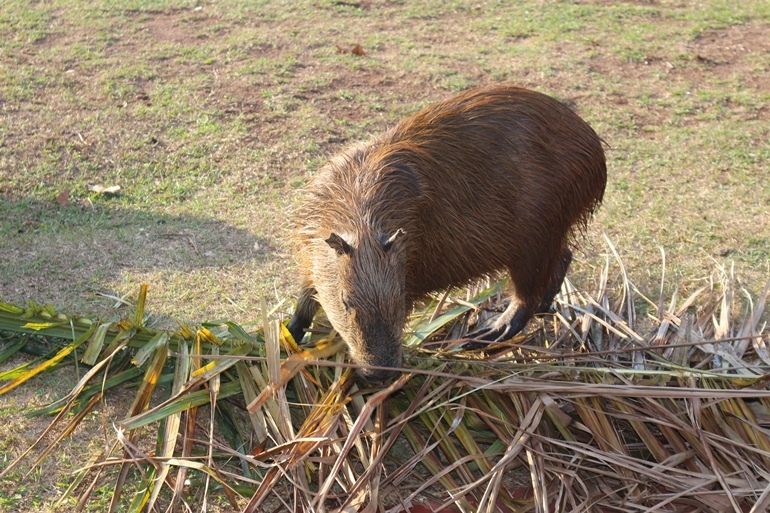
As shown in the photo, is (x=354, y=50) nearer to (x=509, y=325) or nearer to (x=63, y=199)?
(x=63, y=199)

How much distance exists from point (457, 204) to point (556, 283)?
2.57ft

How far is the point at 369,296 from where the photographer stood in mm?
3076

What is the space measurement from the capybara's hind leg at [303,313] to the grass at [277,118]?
1.40ft

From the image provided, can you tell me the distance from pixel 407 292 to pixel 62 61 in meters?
4.45

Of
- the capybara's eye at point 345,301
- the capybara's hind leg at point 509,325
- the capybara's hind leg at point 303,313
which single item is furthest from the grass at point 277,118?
the capybara's eye at point 345,301

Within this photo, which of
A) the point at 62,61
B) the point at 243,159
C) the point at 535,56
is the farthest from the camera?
the point at 535,56

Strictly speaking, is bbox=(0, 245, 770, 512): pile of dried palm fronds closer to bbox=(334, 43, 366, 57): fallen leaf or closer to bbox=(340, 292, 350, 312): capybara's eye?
bbox=(340, 292, 350, 312): capybara's eye

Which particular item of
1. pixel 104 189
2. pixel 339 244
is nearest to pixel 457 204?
pixel 339 244

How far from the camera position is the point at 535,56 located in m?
7.07

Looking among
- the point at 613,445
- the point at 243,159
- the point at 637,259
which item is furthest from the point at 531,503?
the point at 243,159

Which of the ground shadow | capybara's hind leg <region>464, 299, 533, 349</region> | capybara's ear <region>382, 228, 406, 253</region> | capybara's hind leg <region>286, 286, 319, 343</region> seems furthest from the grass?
capybara's ear <region>382, 228, 406, 253</region>

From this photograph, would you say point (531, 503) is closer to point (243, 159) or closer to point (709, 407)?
point (709, 407)

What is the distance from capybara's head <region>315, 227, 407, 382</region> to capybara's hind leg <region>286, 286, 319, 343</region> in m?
0.33

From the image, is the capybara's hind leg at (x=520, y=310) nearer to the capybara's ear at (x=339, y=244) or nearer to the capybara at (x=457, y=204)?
the capybara at (x=457, y=204)
